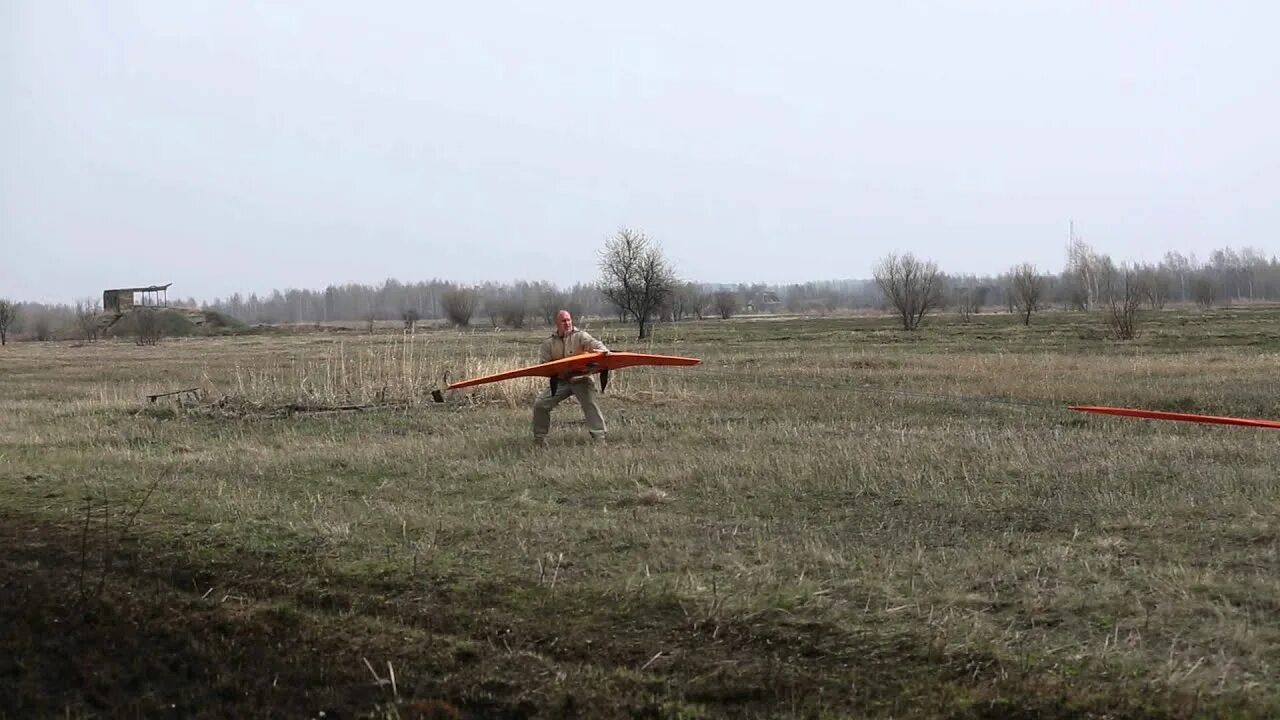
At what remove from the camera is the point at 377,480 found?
983cm

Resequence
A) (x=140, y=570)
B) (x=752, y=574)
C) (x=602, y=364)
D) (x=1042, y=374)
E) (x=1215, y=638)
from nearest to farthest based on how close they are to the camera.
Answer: (x=1215, y=638), (x=752, y=574), (x=140, y=570), (x=602, y=364), (x=1042, y=374)

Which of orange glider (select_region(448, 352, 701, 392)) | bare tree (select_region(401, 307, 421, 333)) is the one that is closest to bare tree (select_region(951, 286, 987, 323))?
bare tree (select_region(401, 307, 421, 333))

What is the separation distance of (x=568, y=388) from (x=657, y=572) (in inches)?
243

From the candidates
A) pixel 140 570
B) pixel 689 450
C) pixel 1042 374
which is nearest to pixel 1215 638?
pixel 140 570

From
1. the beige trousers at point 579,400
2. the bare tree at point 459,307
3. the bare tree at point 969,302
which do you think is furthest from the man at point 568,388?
the bare tree at point 459,307

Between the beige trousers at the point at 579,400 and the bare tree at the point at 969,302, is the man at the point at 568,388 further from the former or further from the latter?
the bare tree at the point at 969,302

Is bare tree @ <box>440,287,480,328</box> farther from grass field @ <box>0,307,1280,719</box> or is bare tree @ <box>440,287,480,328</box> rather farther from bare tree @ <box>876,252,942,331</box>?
grass field @ <box>0,307,1280,719</box>

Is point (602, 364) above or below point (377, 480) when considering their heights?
above

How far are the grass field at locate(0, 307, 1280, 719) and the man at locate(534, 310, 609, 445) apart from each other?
0.37 m

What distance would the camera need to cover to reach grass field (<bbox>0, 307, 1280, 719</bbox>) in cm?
430

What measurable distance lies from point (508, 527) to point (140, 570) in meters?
2.37

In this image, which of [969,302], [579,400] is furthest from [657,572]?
[969,302]

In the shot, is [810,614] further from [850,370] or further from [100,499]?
[850,370]

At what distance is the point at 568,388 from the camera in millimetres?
12055
